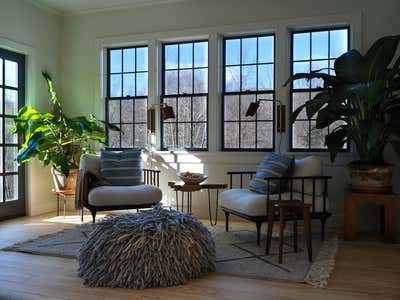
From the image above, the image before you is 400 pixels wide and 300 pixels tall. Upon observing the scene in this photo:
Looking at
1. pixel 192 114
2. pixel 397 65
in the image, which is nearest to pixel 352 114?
pixel 397 65

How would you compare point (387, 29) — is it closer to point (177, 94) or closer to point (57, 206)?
point (177, 94)

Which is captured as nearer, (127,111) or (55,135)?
(55,135)

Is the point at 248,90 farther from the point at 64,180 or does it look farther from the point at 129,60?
the point at 64,180

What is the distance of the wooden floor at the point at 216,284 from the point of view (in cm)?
264

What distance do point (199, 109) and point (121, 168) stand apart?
1.37 metres

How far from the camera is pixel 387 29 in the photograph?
465 centimetres

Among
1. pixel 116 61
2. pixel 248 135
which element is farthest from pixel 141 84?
pixel 248 135

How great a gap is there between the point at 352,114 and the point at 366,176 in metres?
0.65

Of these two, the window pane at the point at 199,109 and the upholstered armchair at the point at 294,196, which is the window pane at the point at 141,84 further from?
the upholstered armchair at the point at 294,196

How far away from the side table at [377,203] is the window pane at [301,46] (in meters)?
1.88

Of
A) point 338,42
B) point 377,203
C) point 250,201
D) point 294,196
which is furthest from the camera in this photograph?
point 338,42

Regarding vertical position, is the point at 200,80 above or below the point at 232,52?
below

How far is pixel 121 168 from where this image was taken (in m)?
4.89

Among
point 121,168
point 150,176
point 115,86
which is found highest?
point 115,86
